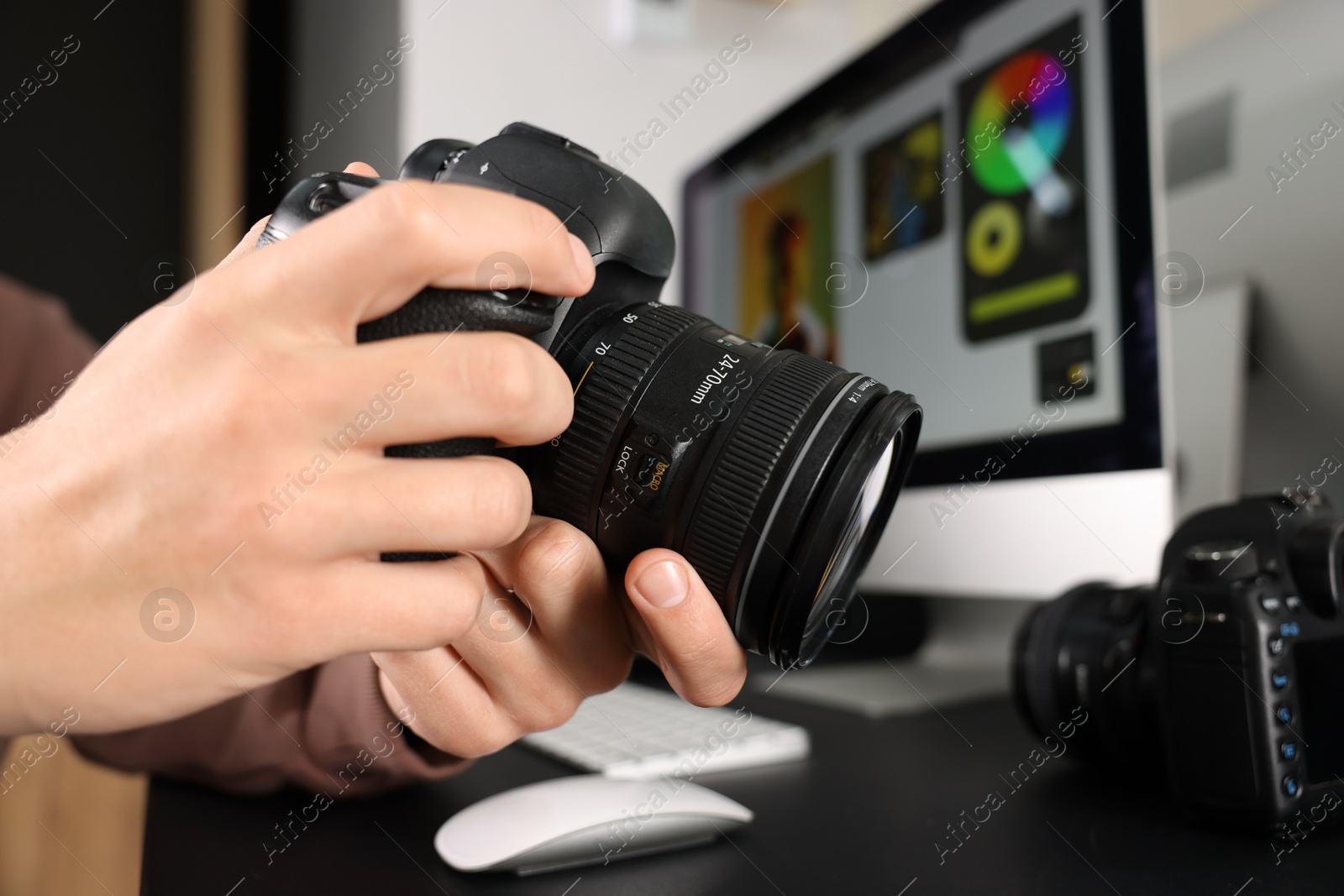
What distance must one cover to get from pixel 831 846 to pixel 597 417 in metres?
0.21

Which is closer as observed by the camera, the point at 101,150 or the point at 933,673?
the point at 933,673

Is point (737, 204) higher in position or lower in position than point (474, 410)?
lower

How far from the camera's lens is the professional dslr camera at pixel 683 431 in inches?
14.0

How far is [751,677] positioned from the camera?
83cm

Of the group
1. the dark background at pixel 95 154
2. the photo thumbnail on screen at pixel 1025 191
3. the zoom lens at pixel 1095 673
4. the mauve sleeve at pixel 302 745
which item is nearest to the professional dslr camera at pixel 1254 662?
the zoom lens at pixel 1095 673

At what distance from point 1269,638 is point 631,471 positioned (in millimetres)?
275

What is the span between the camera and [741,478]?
0.36 metres

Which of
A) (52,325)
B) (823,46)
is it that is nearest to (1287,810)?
(52,325)

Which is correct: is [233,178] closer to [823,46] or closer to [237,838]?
[823,46]

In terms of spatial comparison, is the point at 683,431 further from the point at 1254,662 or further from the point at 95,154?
the point at 95,154

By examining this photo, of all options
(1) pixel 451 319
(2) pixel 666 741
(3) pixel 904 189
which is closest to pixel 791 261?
(3) pixel 904 189

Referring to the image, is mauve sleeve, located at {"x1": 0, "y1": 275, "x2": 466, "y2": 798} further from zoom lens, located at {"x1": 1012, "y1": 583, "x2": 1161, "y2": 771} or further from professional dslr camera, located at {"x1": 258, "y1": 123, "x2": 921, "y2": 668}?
zoom lens, located at {"x1": 1012, "y1": 583, "x2": 1161, "y2": 771}

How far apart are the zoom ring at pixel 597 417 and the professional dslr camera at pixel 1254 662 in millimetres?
260

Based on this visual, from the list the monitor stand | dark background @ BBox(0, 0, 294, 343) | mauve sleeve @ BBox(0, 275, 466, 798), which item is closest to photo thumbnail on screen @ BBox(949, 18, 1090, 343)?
the monitor stand
